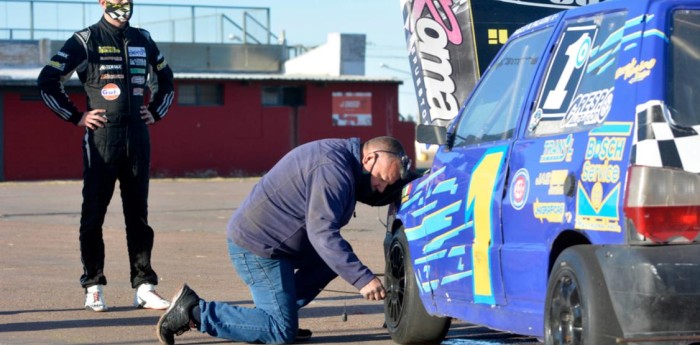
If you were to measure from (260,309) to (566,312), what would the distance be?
2.38 m

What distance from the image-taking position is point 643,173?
4.41m

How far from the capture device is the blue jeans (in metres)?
6.73

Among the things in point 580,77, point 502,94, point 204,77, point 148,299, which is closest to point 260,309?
point 148,299

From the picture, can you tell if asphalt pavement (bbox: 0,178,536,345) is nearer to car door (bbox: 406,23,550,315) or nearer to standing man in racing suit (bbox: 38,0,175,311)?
standing man in racing suit (bbox: 38,0,175,311)

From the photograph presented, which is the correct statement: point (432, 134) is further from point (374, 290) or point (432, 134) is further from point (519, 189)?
point (519, 189)

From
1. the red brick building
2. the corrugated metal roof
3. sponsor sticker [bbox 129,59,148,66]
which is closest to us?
sponsor sticker [bbox 129,59,148,66]

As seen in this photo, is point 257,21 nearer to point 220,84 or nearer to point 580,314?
point 220,84

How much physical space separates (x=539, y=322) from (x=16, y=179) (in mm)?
35511

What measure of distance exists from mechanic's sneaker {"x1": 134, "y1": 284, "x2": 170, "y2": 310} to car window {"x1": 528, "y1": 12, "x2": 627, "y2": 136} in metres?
3.68

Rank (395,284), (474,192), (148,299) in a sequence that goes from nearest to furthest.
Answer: (474,192), (395,284), (148,299)

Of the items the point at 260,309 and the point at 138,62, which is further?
the point at 138,62

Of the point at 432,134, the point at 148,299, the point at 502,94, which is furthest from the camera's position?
the point at 148,299

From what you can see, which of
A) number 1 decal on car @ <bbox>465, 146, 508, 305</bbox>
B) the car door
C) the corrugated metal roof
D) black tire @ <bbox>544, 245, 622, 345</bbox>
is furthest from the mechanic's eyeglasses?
the corrugated metal roof

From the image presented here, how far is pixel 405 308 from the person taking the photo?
22.5 ft
